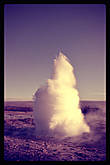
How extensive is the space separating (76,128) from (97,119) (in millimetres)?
347

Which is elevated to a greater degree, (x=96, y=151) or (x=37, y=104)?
(x=37, y=104)

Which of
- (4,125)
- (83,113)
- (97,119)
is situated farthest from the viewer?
(83,113)

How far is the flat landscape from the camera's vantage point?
6.22 feet

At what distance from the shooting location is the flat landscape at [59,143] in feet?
6.22

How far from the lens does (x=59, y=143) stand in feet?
6.91

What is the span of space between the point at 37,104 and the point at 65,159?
810mm

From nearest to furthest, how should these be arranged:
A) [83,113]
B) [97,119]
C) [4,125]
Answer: [4,125] < [97,119] < [83,113]

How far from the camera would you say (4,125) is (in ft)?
6.19
